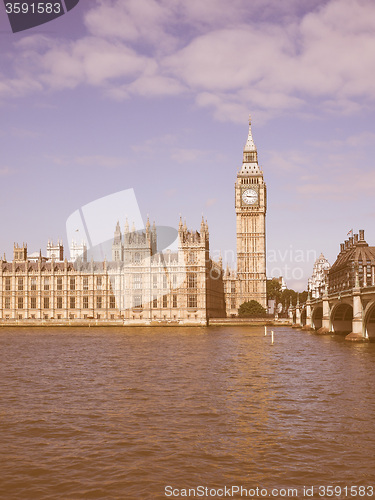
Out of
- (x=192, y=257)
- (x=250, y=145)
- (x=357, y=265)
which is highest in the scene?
(x=250, y=145)

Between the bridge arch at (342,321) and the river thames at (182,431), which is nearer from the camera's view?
the river thames at (182,431)

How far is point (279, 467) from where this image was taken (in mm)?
19453

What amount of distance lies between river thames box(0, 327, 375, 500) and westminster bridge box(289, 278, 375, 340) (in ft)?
85.2

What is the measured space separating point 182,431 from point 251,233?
15507 centimetres

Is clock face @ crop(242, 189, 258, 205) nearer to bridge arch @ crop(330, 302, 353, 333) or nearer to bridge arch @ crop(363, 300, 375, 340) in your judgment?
bridge arch @ crop(330, 302, 353, 333)

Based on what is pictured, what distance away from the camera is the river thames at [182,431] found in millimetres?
18250

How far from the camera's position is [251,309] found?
157m

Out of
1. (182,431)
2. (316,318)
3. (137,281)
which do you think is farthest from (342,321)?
(182,431)

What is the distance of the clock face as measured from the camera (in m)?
181

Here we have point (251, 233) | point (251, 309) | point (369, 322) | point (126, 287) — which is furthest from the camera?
point (251, 233)

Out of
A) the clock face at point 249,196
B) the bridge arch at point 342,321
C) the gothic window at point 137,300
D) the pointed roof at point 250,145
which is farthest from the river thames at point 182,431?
the pointed roof at point 250,145

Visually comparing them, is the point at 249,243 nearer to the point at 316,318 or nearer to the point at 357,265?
the point at 357,265

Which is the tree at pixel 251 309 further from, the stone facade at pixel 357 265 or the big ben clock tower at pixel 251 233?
the stone facade at pixel 357 265

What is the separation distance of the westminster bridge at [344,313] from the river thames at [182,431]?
2597 centimetres
